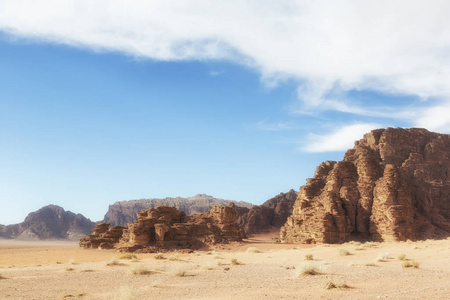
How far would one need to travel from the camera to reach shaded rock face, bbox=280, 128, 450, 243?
114 ft

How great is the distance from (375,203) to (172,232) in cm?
2258

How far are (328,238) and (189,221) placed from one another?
1626 cm

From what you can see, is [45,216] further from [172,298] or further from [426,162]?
[172,298]

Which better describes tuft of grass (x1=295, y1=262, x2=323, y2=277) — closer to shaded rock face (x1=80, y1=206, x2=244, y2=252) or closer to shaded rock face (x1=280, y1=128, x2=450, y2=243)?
shaded rock face (x1=280, y1=128, x2=450, y2=243)

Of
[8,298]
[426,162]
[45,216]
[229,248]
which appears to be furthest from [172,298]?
[45,216]

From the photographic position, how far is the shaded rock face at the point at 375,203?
34.8m

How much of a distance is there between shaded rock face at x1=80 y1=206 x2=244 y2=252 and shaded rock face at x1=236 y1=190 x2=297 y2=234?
3506cm

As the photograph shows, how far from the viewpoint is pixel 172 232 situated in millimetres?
36625

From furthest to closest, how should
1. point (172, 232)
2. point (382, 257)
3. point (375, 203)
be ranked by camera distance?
point (375, 203) → point (172, 232) → point (382, 257)

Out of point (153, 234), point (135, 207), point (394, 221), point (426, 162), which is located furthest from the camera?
point (135, 207)

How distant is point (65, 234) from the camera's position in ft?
421

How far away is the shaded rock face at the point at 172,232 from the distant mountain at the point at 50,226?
96584 mm

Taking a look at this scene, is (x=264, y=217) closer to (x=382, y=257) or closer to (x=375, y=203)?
(x=375, y=203)

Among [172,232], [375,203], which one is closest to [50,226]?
[172,232]
